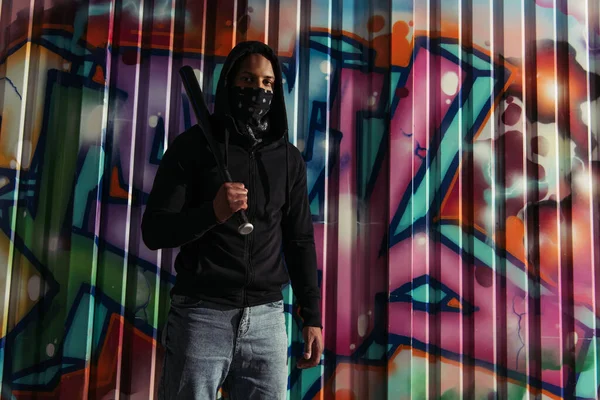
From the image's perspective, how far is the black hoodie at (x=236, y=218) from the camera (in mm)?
1630

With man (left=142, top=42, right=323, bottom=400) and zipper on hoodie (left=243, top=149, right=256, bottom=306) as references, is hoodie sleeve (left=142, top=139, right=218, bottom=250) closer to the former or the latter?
man (left=142, top=42, right=323, bottom=400)

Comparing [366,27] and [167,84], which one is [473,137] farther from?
[167,84]

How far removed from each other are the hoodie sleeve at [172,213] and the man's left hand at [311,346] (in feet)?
1.85

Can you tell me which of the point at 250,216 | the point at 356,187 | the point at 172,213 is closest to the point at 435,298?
the point at 356,187

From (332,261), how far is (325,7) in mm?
1304

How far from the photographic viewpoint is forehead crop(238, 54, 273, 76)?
1.84m

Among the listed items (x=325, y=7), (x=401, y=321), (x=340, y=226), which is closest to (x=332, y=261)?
(x=340, y=226)

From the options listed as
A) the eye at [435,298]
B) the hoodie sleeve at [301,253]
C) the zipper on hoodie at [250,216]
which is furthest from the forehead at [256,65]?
the eye at [435,298]

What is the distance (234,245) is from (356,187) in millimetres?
1114

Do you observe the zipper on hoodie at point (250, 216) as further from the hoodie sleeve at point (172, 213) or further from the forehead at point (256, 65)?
the forehead at point (256, 65)

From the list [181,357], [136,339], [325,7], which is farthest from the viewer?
[325,7]

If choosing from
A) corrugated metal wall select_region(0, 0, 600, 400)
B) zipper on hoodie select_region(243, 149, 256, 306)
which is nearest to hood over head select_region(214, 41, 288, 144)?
zipper on hoodie select_region(243, 149, 256, 306)

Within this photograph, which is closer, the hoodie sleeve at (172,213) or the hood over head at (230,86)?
the hoodie sleeve at (172,213)

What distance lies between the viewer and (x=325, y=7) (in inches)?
106
